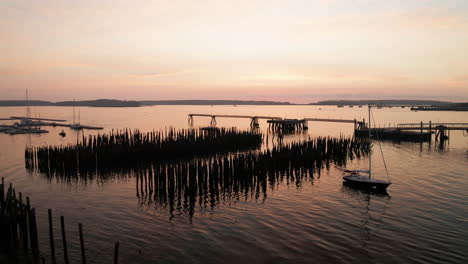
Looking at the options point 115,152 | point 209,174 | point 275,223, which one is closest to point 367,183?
point 275,223

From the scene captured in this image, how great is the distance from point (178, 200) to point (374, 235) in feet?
38.6

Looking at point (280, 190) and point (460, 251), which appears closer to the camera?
point (460, 251)

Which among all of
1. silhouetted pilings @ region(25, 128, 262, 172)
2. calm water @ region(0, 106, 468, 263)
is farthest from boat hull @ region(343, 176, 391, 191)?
silhouetted pilings @ region(25, 128, 262, 172)

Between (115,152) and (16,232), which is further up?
(115,152)

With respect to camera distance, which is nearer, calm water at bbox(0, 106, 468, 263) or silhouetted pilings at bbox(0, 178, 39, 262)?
silhouetted pilings at bbox(0, 178, 39, 262)

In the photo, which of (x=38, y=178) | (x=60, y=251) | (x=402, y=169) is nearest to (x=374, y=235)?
(x=60, y=251)

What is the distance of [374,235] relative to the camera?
664 inches

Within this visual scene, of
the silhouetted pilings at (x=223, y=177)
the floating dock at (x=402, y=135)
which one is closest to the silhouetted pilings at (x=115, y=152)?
the silhouetted pilings at (x=223, y=177)

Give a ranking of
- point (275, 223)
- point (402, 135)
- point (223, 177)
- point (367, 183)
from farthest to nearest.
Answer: point (402, 135), point (223, 177), point (367, 183), point (275, 223)

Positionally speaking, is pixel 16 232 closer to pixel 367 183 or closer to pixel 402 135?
pixel 367 183

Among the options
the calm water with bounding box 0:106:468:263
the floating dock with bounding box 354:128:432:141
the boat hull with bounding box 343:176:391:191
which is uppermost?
the floating dock with bounding box 354:128:432:141

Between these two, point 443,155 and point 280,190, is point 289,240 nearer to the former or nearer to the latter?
point 280,190

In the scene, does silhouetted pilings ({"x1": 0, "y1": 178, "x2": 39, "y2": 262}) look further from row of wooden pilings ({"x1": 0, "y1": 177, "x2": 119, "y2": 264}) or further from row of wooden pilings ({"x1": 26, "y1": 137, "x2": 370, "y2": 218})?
row of wooden pilings ({"x1": 26, "y1": 137, "x2": 370, "y2": 218})

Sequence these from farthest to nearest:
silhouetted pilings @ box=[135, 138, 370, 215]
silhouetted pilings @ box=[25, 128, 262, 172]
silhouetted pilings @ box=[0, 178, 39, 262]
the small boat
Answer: silhouetted pilings @ box=[25, 128, 262, 172]
the small boat
silhouetted pilings @ box=[135, 138, 370, 215]
silhouetted pilings @ box=[0, 178, 39, 262]
